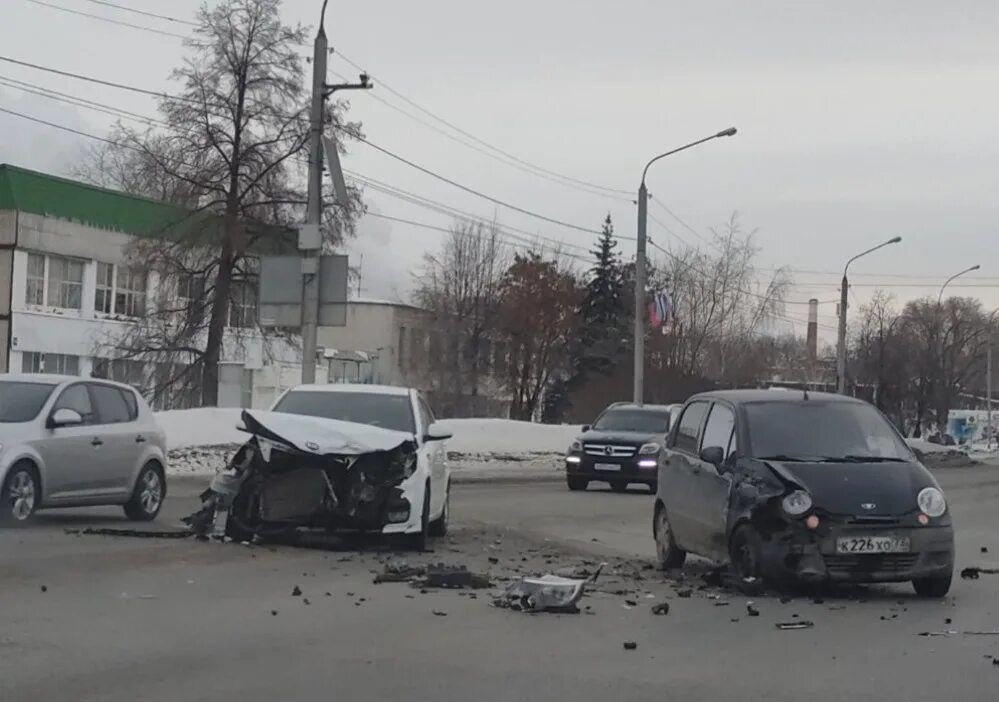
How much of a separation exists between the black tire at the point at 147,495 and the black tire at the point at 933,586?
28.6ft

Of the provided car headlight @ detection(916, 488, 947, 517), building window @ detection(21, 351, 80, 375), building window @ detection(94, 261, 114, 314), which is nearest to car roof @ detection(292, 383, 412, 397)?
car headlight @ detection(916, 488, 947, 517)

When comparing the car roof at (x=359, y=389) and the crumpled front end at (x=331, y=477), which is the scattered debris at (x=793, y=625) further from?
the car roof at (x=359, y=389)

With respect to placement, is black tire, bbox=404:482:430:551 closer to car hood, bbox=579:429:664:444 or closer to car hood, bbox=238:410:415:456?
car hood, bbox=238:410:415:456

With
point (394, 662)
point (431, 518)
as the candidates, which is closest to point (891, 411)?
point (431, 518)

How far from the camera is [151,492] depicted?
52.3 ft

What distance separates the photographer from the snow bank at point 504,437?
37.7 m

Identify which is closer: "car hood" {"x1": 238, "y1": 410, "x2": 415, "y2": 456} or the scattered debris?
the scattered debris

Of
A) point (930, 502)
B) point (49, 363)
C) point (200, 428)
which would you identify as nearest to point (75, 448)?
point (930, 502)

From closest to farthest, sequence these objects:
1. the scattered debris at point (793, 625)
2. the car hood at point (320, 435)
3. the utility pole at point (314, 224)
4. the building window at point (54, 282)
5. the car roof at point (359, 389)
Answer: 1. the scattered debris at point (793, 625)
2. the car hood at point (320, 435)
3. the car roof at point (359, 389)
4. the utility pole at point (314, 224)
5. the building window at point (54, 282)

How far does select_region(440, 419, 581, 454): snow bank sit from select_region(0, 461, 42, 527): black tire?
72.4ft

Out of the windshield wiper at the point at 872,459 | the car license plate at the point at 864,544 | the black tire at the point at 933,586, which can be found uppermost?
the windshield wiper at the point at 872,459

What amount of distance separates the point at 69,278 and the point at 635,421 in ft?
112

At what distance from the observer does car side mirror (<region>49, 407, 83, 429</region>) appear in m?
14.3

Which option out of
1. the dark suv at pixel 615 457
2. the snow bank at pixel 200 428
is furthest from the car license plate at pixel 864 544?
the snow bank at pixel 200 428
